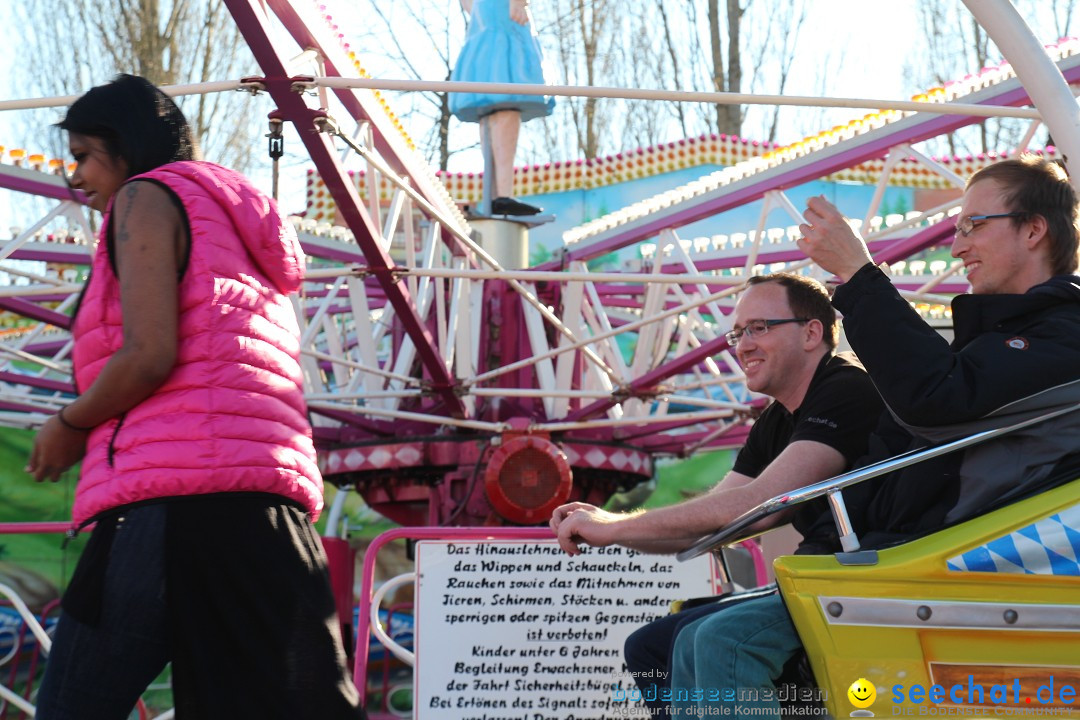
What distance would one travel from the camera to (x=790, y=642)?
8.50 ft

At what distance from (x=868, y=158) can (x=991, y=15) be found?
3720 millimetres

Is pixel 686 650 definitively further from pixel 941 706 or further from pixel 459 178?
pixel 459 178

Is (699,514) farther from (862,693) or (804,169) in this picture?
(804,169)

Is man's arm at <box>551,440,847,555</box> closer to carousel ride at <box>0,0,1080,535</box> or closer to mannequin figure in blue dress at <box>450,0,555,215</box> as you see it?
carousel ride at <box>0,0,1080,535</box>

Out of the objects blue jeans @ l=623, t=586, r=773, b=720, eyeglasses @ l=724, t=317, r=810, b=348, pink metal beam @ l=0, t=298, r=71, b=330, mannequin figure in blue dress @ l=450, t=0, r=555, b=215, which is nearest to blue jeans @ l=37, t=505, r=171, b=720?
blue jeans @ l=623, t=586, r=773, b=720

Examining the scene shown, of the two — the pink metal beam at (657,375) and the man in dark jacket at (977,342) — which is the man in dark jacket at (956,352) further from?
the pink metal beam at (657,375)

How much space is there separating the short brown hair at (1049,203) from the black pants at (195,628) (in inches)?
64.7

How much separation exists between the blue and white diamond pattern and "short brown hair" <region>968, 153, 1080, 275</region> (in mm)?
609

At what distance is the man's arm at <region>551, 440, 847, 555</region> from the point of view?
9.45ft

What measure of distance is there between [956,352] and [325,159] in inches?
154

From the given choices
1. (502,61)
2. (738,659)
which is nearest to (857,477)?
(738,659)

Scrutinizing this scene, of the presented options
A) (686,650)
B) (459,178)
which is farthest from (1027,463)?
(459,178)

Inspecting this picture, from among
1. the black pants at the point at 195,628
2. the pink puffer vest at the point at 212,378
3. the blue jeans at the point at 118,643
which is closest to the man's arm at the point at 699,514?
the pink puffer vest at the point at 212,378

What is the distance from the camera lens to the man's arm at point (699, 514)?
9.45 ft
